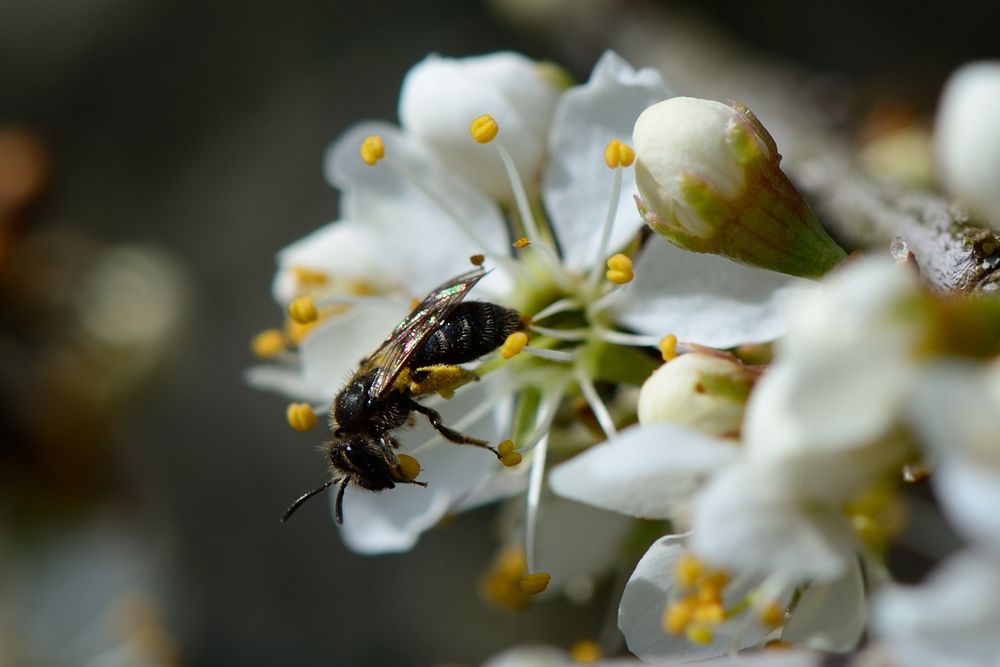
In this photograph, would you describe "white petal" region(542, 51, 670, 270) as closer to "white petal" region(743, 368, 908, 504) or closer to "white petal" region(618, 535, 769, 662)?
"white petal" region(618, 535, 769, 662)

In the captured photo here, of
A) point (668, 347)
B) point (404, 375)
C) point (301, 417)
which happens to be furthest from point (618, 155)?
point (301, 417)

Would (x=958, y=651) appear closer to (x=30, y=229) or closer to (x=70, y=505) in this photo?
(x=30, y=229)

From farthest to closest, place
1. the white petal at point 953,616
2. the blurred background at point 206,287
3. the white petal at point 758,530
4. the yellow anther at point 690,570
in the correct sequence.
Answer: the blurred background at point 206,287, the yellow anther at point 690,570, the white petal at point 758,530, the white petal at point 953,616

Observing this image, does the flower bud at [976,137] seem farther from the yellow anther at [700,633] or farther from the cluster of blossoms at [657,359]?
the yellow anther at [700,633]

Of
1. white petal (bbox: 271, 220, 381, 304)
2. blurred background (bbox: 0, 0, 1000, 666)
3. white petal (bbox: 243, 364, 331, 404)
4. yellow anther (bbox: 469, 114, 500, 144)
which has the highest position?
yellow anther (bbox: 469, 114, 500, 144)

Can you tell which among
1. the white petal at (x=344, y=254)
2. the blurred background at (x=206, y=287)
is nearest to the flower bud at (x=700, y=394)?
the white petal at (x=344, y=254)

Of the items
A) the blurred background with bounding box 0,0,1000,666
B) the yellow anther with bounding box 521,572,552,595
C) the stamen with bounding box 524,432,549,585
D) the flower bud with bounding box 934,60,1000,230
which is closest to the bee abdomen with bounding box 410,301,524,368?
the stamen with bounding box 524,432,549,585

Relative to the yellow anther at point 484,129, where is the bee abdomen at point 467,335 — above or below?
below

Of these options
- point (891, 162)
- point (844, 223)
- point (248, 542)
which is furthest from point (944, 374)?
point (248, 542)

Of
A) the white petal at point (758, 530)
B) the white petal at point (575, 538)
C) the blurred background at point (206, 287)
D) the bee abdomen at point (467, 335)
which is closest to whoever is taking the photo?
the white petal at point (758, 530)
